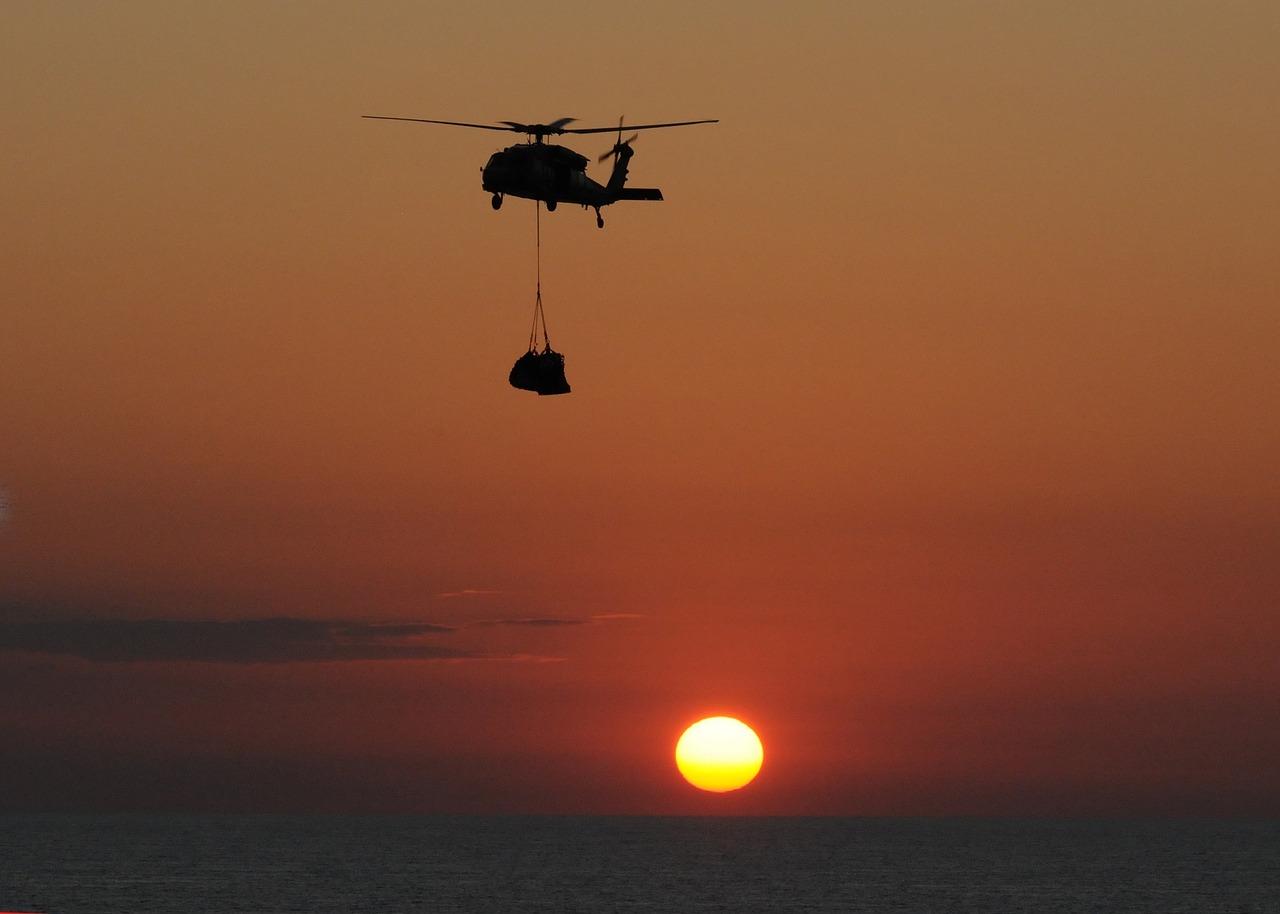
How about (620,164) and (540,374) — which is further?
(620,164)

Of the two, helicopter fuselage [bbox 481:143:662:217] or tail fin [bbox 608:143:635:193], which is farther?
tail fin [bbox 608:143:635:193]

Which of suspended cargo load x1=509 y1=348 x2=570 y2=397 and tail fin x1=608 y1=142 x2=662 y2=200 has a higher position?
tail fin x1=608 y1=142 x2=662 y2=200

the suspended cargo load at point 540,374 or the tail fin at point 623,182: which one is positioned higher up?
the tail fin at point 623,182

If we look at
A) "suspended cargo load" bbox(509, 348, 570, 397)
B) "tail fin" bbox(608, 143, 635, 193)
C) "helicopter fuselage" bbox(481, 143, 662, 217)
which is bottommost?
"suspended cargo load" bbox(509, 348, 570, 397)

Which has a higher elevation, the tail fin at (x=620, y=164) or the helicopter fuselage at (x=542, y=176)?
Result: the tail fin at (x=620, y=164)

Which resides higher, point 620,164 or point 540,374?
point 620,164

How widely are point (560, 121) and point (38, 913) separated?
152m

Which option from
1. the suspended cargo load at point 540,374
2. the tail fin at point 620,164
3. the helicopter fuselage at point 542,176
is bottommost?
the suspended cargo load at point 540,374

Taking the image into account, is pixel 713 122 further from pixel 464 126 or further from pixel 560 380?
pixel 560 380

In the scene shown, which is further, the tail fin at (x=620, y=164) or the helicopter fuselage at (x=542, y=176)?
the tail fin at (x=620, y=164)

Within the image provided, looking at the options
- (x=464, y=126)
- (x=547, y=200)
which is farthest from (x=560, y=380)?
(x=464, y=126)

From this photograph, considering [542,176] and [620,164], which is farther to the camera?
[620,164]

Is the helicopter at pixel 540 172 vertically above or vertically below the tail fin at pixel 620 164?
below

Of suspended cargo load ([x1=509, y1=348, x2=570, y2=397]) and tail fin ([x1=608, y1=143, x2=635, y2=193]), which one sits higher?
tail fin ([x1=608, y1=143, x2=635, y2=193])
